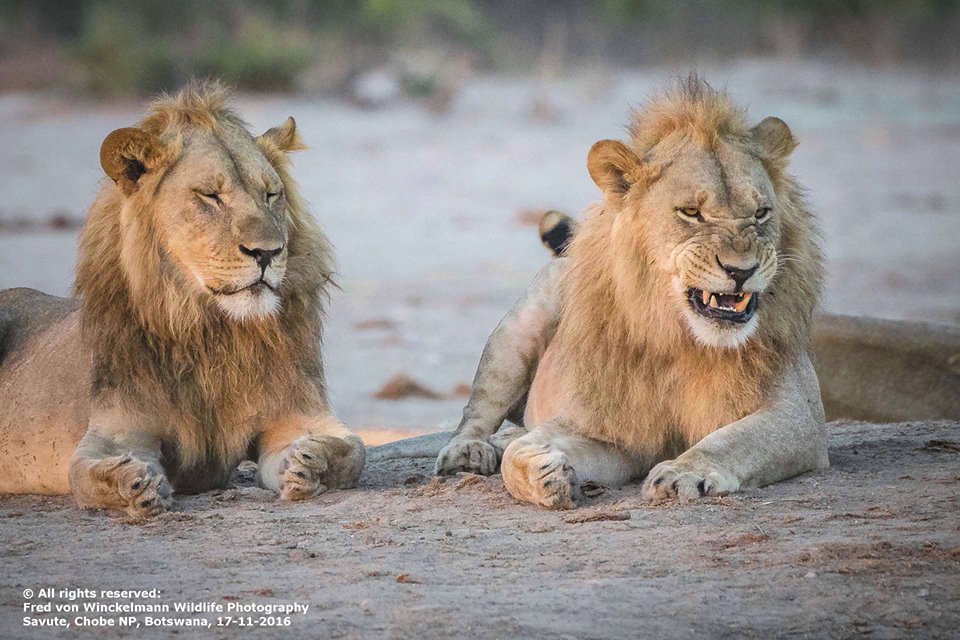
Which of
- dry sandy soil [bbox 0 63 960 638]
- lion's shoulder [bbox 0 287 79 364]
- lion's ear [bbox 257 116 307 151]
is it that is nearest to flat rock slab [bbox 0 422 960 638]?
dry sandy soil [bbox 0 63 960 638]

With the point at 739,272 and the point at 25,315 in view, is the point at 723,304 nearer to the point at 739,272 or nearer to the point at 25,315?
the point at 739,272

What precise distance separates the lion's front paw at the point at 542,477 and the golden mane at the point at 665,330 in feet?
1.20

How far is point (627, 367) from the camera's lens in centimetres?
474

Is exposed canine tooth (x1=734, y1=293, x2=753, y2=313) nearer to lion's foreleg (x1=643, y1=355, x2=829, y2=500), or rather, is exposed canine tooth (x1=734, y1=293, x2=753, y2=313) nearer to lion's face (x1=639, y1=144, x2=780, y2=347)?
lion's face (x1=639, y1=144, x2=780, y2=347)

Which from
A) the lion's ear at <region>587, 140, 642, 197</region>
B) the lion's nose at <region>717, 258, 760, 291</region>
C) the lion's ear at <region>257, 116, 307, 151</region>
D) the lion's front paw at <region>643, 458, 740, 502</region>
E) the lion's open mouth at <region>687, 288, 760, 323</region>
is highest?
the lion's ear at <region>257, 116, 307, 151</region>

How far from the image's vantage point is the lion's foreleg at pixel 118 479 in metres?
4.36

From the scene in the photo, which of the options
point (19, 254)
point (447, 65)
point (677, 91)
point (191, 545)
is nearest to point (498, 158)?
point (447, 65)

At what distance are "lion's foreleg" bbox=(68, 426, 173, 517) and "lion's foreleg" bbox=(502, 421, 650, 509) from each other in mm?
952

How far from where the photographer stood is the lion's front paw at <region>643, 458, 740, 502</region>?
426 centimetres

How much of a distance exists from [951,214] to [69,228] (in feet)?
25.3

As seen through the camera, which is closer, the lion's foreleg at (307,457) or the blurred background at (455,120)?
the lion's foreleg at (307,457)

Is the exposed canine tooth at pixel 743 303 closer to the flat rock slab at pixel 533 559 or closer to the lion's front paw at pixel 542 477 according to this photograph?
the flat rock slab at pixel 533 559

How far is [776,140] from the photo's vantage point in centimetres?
471

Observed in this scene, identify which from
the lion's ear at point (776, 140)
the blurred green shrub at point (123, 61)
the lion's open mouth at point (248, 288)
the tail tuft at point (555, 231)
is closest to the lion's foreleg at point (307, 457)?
the lion's open mouth at point (248, 288)
